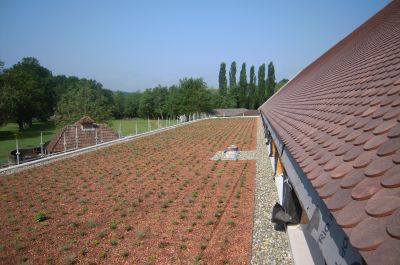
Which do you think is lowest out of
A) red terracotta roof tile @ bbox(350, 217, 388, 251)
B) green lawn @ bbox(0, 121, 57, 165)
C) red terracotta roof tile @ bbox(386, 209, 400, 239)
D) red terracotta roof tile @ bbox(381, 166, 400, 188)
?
green lawn @ bbox(0, 121, 57, 165)

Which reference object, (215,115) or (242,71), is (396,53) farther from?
(242,71)

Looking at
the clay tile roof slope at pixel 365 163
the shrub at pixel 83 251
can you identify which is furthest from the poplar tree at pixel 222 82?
the clay tile roof slope at pixel 365 163

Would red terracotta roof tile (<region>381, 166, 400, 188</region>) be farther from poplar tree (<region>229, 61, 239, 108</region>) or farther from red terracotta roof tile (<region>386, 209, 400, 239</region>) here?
poplar tree (<region>229, 61, 239, 108</region>)

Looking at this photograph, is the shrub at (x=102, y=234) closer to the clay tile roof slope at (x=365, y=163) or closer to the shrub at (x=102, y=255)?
the shrub at (x=102, y=255)

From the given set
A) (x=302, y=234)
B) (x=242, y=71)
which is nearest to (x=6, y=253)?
(x=302, y=234)

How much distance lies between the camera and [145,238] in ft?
21.0

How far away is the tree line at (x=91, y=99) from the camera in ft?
117

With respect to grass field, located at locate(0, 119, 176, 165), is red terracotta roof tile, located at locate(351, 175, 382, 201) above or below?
above

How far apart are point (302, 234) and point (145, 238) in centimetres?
333

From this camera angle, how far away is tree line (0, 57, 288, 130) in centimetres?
3568

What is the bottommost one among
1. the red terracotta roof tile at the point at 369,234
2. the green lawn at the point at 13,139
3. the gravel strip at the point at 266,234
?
the green lawn at the point at 13,139

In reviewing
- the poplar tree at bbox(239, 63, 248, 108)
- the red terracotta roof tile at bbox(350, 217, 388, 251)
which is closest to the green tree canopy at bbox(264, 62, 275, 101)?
the poplar tree at bbox(239, 63, 248, 108)

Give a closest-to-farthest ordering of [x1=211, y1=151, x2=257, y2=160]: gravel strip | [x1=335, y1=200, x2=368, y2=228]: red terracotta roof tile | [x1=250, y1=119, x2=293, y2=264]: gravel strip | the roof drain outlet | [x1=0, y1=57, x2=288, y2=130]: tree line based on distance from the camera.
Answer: [x1=335, y1=200, x2=368, y2=228]: red terracotta roof tile → [x1=250, y1=119, x2=293, y2=264]: gravel strip → the roof drain outlet → [x1=211, y1=151, x2=257, y2=160]: gravel strip → [x1=0, y1=57, x2=288, y2=130]: tree line

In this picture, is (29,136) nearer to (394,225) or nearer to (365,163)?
(365,163)
